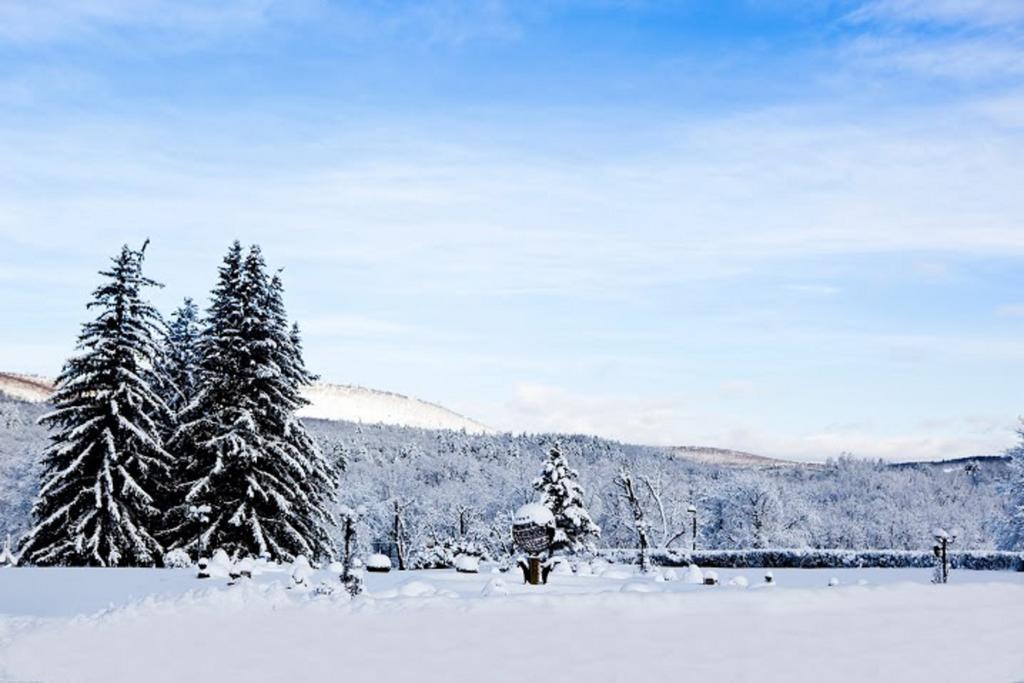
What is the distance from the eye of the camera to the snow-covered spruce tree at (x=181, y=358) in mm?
33688

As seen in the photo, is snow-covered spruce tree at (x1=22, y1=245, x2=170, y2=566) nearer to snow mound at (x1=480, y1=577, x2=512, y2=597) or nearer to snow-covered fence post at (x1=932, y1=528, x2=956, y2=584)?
snow mound at (x1=480, y1=577, x2=512, y2=597)

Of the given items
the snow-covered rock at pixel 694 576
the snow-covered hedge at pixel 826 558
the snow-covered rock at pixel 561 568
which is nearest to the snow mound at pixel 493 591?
the snow-covered rock at pixel 694 576

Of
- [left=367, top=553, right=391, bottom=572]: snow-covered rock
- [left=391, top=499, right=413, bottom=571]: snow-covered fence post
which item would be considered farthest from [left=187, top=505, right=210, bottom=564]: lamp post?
[left=391, top=499, right=413, bottom=571]: snow-covered fence post

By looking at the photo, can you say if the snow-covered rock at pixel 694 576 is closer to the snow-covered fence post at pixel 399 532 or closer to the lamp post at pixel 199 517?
the lamp post at pixel 199 517

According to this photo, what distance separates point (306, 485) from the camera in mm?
31328

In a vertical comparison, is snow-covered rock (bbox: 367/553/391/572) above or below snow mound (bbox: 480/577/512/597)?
below

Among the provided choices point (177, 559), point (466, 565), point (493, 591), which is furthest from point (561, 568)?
point (493, 591)

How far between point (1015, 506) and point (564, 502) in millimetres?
22365

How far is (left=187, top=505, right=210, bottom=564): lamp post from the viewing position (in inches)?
1055

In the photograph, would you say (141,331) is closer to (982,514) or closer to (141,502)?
(141,502)

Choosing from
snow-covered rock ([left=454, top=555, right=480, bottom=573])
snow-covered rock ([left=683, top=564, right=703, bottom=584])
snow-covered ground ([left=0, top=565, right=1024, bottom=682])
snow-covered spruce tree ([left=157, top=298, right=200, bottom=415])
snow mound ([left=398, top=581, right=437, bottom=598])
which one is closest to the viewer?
snow-covered ground ([left=0, top=565, right=1024, bottom=682])

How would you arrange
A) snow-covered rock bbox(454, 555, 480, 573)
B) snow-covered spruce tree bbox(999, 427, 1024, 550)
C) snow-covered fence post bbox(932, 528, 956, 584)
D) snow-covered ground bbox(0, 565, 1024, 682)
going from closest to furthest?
snow-covered ground bbox(0, 565, 1024, 682)
snow-covered fence post bbox(932, 528, 956, 584)
snow-covered rock bbox(454, 555, 480, 573)
snow-covered spruce tree bbox(999, 427, 1024, 550)

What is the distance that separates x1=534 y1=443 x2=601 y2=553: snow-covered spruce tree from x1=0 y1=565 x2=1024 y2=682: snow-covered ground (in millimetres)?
25707

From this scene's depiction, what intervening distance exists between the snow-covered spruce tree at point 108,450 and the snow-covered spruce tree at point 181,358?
2.62 metres
